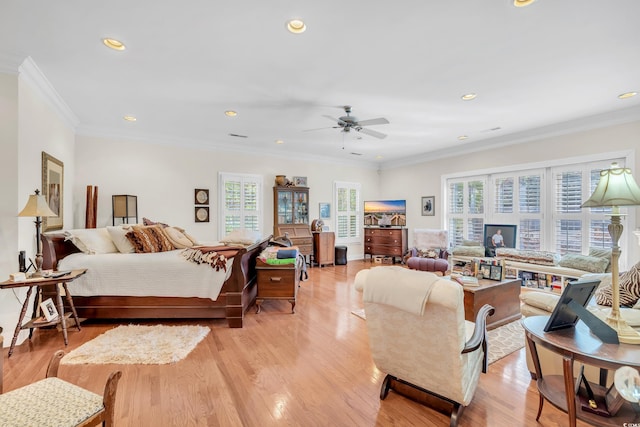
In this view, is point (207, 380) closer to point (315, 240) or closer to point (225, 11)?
point (225, 11)

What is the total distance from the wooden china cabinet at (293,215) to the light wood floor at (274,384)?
357 centimetres

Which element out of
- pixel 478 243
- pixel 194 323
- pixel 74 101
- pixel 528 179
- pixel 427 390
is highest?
pixel 74 101

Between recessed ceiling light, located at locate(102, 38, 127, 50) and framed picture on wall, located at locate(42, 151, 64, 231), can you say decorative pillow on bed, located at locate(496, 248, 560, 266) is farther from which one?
framed picture on wall, located at locate(42, 151, 64, 231)

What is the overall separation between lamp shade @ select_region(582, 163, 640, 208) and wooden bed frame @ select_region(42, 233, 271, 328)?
3.06 metres

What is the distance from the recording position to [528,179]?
5.49m

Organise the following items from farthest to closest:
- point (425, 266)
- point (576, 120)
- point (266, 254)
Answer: point (425, 266), point (576, 120), point (266, 254)

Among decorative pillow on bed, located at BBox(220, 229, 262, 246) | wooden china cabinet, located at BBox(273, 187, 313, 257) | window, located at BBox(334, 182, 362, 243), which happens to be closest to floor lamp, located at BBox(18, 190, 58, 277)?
decorative pillow on bed, located at BBox(220, 229, 262, 246)

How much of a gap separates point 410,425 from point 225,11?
10.2 ft

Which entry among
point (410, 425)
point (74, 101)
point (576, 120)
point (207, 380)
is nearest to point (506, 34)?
point (410, 425)

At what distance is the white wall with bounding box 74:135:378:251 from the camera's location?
5000 mm

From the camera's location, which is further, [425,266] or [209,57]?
[425,266]

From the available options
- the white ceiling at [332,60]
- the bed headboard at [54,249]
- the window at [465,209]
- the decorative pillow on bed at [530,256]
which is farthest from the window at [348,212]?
the bed headboard at [54,249]

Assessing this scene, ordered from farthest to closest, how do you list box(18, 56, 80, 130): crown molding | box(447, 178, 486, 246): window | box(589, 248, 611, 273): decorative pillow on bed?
box(447, 178, 486, 246): window → box(589, 248, 611, 273): decorative pillow on bed → box(18, 56, 80, 130): crown molding

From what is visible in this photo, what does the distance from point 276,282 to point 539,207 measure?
494cm
